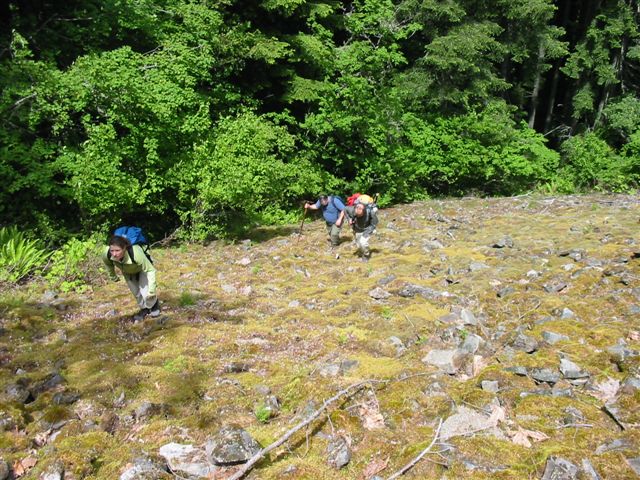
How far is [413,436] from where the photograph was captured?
4.57 meters

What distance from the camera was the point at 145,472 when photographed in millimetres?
4020

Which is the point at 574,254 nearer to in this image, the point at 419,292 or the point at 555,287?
the point at 555,287

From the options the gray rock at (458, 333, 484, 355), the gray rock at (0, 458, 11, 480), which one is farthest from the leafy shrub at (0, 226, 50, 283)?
the gray rock at (458, 333, 484, 355)

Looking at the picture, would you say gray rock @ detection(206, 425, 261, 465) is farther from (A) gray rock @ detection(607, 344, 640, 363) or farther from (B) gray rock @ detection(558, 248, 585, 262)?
(B) gray rock @ detection(558, 248, 585, 262)

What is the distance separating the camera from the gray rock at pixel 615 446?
4.01 meters

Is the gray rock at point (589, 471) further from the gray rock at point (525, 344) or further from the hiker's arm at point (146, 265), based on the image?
the hiker's arm at point (146, 265)

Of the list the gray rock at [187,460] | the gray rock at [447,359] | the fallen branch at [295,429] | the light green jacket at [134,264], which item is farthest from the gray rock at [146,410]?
the gray rock at [447,359]

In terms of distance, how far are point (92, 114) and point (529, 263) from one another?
12334mm

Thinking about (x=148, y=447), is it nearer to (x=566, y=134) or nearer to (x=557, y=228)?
(x=557, y=228)

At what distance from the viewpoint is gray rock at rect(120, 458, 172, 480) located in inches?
157

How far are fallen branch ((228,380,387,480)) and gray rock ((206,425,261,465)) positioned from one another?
115 mm

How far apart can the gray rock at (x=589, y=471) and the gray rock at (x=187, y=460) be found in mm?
3054

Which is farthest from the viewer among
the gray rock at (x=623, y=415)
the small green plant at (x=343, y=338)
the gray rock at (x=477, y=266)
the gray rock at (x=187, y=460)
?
the gray rock at (x=477, y=266)

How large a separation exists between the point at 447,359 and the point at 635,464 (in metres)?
2.35
